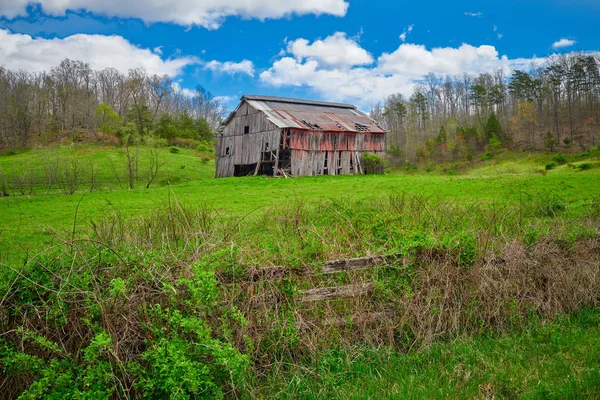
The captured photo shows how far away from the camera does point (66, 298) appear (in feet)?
16.1

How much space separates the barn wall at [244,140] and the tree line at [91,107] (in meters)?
9.68

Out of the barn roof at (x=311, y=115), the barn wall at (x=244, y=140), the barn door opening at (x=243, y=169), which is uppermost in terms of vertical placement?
the barn roof at (x=311, y=115)

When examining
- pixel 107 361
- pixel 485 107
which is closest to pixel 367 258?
pixel 107 361

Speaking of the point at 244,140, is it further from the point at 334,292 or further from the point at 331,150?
the point at 334,292

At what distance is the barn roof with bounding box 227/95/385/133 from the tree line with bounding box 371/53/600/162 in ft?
33.5

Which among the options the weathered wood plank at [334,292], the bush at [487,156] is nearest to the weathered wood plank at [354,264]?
the weathered wood plank at [334,292]

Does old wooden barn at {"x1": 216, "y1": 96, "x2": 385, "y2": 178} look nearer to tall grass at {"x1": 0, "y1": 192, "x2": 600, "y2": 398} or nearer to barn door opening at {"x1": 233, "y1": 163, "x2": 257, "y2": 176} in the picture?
barn door opening at {"x1": 233, "y1": 163, "x2": 257, "y2": 176}

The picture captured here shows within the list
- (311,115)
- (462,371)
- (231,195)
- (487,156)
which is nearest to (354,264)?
(462,371)

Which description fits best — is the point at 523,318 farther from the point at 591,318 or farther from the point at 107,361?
the point at 107,361

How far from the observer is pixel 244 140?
141 ft

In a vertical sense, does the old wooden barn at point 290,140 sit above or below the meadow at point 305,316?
above

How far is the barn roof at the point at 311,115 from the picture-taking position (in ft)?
137

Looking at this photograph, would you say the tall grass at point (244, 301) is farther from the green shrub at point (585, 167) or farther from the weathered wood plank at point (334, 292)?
the green shrub at point (585, 167)

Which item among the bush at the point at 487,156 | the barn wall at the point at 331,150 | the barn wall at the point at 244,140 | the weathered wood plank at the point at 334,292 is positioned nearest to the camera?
the weathered wood plank at the point at 334,292
